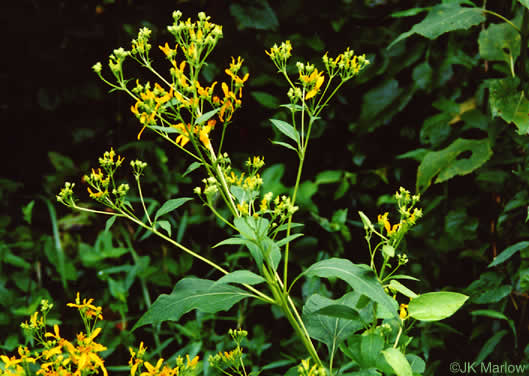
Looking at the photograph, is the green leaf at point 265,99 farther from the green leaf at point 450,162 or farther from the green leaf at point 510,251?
the green leaf at point 510,251

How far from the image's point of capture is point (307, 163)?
199 centimetres

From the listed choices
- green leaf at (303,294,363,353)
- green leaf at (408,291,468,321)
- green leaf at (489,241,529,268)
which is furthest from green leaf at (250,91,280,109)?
green leaf at (408,291,468,321)

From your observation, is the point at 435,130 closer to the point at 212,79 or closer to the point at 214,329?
the point at 212,79

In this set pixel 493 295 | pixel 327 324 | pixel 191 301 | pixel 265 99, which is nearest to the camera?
pixel 191 301

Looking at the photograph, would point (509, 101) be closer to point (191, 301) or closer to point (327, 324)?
point (327, 324)

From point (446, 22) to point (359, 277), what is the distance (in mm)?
896

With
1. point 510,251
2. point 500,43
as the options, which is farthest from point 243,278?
point 500,43

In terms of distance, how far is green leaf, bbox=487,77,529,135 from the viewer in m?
1.30

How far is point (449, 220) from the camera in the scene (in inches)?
64.2

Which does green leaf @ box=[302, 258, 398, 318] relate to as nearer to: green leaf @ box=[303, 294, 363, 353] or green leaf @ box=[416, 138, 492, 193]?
green leaf @ box=[303, 294, 363, 353]

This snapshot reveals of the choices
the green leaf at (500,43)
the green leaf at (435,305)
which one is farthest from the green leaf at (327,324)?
the green leaf at (500,43)

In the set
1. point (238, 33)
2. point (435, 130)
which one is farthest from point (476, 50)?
point (238, 33)

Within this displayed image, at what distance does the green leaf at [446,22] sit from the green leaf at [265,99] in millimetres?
619

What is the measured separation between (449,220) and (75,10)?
1725mm
